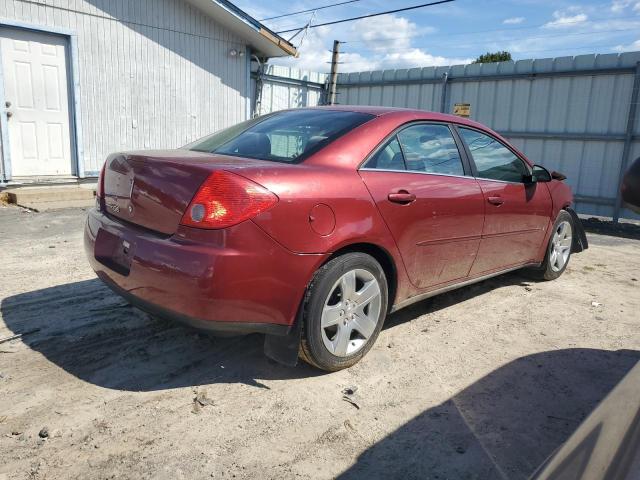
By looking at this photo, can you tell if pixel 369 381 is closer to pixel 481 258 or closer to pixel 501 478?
pixel 501 478

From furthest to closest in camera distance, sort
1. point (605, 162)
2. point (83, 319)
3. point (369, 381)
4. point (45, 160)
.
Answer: point (605, 162), point (45, 160), point (83, 319), point (369, 381)

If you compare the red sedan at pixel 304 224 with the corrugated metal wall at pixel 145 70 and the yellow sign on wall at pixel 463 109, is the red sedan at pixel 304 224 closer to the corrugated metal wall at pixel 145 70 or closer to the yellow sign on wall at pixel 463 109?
the corrugated metal wall at pixel 145 70

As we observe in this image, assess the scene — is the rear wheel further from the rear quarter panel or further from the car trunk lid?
the car trunk lid

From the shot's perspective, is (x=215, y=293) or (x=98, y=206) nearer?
(x=215, y=293)

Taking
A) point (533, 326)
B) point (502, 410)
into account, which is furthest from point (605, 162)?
point (502, 410)

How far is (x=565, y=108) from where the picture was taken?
10250 mm

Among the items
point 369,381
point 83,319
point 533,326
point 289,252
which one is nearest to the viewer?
point 289,252

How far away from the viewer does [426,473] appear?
7.30 ft

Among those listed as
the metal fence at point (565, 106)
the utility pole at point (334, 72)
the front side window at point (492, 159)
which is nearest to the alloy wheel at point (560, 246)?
the front side window at point (492, 159)

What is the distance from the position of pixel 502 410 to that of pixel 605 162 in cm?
870

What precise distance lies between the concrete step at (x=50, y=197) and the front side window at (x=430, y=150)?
21.4ft

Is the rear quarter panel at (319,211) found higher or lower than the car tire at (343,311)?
higher

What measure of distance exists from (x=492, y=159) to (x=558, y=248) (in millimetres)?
1641

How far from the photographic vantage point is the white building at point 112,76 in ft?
27.5
